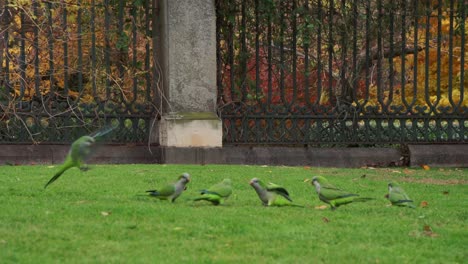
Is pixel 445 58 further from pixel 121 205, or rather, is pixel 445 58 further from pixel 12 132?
pixel 121 205

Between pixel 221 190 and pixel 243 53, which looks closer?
pixel 221 190

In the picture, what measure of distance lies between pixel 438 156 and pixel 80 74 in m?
5.12

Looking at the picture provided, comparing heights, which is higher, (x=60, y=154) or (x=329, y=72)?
(x=329, y=72)

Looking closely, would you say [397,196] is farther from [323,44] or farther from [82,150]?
[323,44]

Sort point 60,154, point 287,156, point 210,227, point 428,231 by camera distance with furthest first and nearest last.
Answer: point 287,156
point 60,154
point 428,231
point 210,227

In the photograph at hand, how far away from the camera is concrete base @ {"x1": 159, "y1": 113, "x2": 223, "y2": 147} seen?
1077 cm

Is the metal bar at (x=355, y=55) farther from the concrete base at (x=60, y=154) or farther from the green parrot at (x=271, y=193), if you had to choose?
the green parrot at (x=271, y=193)

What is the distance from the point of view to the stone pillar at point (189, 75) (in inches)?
426

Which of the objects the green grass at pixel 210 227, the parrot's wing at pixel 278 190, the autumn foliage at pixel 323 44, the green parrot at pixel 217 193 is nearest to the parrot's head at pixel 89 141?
the green grass at pixel 210 227

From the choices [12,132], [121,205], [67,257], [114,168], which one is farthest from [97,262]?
[12,132]

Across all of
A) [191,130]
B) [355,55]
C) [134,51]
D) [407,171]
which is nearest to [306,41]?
[355,55]

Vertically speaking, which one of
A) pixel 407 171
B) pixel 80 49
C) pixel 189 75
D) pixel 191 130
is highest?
pixel 80 49

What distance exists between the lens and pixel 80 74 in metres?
10.9

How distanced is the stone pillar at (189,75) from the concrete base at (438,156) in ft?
9.53
